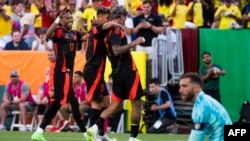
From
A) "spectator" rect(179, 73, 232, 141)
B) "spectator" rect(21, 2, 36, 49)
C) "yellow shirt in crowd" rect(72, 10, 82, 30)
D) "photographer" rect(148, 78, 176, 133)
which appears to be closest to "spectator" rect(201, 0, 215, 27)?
"yellow shirt in crowd" rect(72, 10, 82, 30)

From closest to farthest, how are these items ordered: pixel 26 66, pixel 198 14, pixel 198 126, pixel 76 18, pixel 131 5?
pixel 198 126 → pixel 76 18 → pixel 26 66 → pixel 198 14 → pixel 131 5

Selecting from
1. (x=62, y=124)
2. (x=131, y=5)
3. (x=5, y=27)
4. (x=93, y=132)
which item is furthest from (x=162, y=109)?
(x=93, y=132)

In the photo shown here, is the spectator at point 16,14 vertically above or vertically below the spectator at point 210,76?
above

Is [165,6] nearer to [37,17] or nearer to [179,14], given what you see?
[179,14]

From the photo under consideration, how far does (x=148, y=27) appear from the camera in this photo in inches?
891

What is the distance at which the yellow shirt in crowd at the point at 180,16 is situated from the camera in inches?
944

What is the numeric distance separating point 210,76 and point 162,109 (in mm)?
1503

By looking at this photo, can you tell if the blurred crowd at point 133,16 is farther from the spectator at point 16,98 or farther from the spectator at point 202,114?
the spectator at point 202,114

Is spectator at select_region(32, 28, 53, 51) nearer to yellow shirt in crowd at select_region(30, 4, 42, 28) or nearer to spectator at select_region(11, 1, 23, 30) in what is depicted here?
yellow shirt in crowd at select_region(30, 4, 42, 28)

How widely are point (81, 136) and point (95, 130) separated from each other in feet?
12.1

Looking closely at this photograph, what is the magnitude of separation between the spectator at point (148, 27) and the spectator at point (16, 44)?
9.84 ft

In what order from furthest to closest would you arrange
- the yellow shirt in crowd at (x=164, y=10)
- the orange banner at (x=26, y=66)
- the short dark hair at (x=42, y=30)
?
the yellow shirt in crowd at (x=164, y=10) → the short dark hair at (x=42, y=30) → the orange banner at (x=26, y=66)

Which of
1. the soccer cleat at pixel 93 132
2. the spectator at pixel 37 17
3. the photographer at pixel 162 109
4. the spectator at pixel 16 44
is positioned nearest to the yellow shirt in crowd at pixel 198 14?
the photographer at pixel 162 109

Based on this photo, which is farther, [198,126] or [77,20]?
[77,20]
